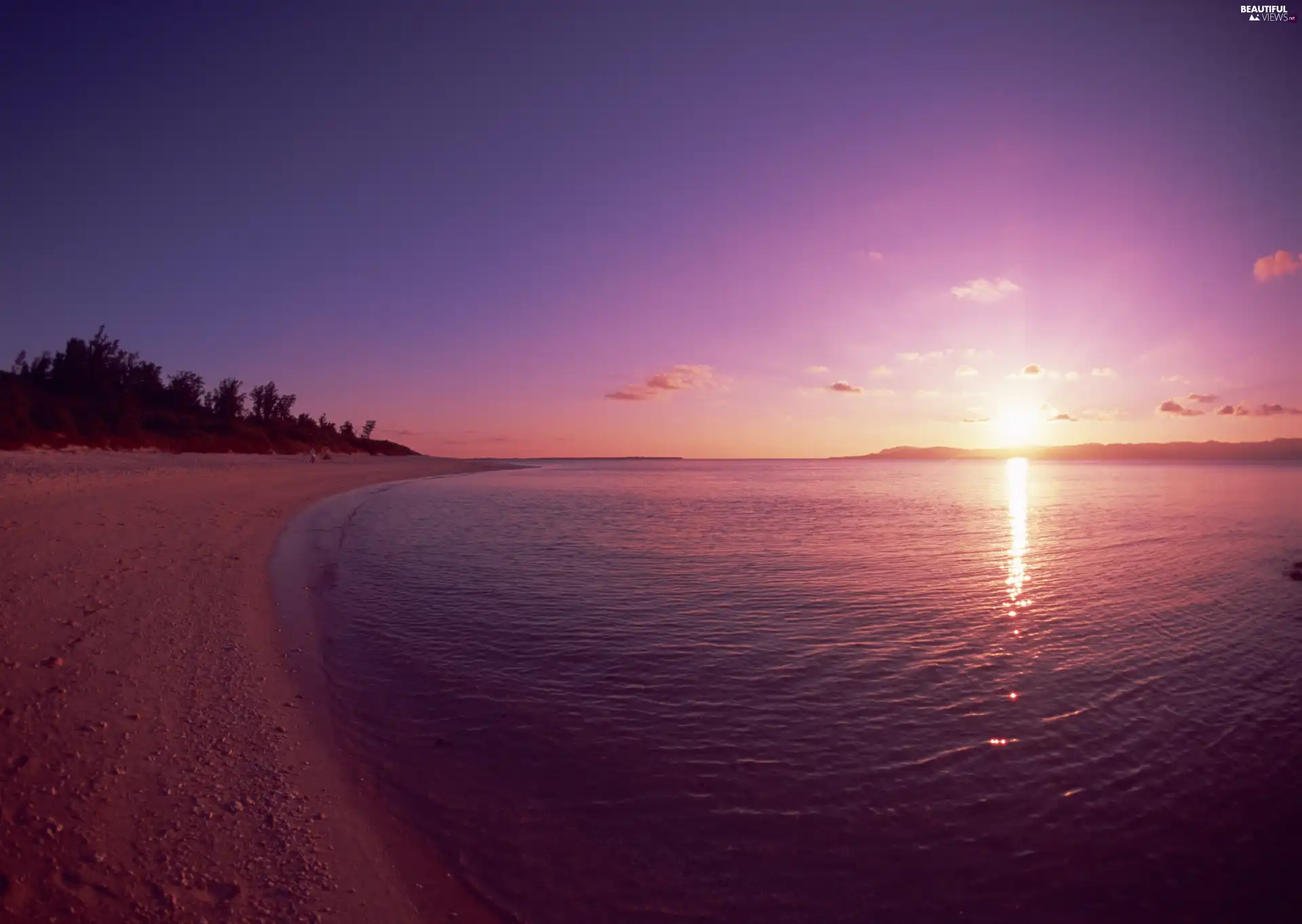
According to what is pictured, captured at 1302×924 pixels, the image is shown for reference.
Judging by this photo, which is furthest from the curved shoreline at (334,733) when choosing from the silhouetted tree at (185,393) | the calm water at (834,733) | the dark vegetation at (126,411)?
the silhouetted tree at (185,393)

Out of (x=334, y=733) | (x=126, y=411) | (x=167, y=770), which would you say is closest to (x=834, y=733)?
(x=334, y=733)

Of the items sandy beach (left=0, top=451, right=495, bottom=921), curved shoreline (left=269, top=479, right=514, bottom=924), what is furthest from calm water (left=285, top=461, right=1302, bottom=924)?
sandy beach (left=0, top=451, right=495, bottom=921)

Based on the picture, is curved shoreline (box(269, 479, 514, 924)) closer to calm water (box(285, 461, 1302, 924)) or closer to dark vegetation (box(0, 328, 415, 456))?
calm water (box(285, 461, 1302, 924))

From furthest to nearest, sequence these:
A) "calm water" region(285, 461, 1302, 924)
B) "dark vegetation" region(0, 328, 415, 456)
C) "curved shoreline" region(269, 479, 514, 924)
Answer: "dark vegetation" region(0, 328, 415, 456)
"calm water" region(285, 461, 1302, 924)
"curved shoreline" region(269, 479, 514, 924)

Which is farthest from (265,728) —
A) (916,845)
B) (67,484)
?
(67,484)

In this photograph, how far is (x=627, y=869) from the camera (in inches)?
217

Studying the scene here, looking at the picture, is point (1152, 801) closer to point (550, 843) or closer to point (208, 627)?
point (550, 843)

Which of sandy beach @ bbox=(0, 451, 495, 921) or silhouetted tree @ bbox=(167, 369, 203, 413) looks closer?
sandy beach @ bbox=(0, 451, 495, 921)

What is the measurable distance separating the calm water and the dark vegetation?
4623cm

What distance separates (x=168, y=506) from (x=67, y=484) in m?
6.43

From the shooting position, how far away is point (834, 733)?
26.9ft

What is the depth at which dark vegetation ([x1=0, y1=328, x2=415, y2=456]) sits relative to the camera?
46562mm

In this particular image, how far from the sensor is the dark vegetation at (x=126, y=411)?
46.6m

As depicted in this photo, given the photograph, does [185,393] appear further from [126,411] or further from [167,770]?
[167,770]
